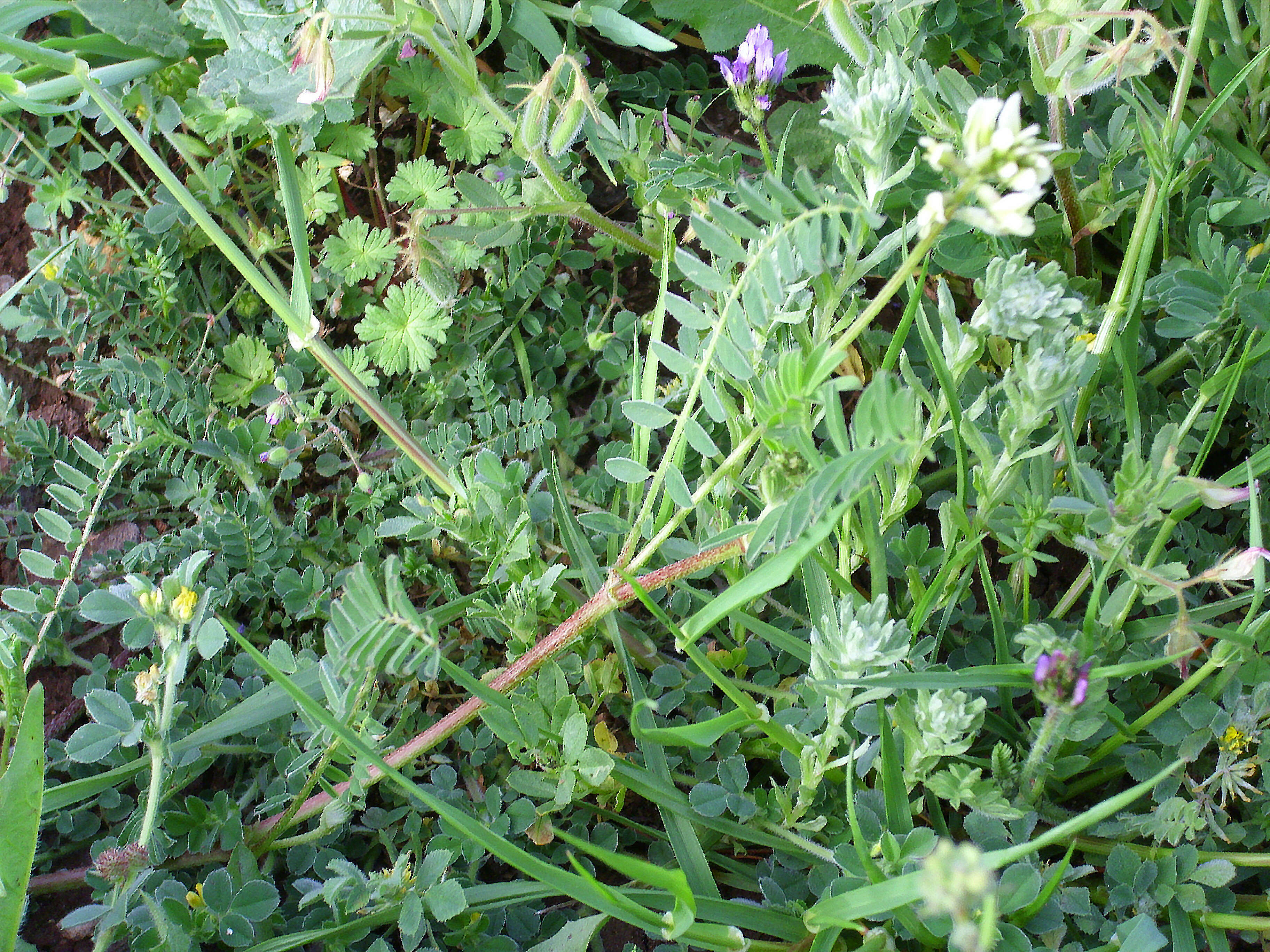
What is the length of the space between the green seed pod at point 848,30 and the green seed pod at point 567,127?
1.52 ft

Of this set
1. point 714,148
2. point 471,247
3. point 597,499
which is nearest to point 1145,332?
point 714,148

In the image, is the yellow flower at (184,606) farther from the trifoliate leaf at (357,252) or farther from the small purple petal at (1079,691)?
the small purple petal at (1079,691)

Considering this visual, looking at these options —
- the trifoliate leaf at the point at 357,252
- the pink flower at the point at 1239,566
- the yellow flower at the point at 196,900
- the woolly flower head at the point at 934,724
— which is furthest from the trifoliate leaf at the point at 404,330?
the pink flower at the point at 1239,566

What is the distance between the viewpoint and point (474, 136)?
2.09 m

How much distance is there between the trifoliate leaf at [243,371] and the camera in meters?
2.07

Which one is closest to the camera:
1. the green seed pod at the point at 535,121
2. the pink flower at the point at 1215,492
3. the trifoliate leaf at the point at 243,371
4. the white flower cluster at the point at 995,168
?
the white flower cluster at the point at 995,168

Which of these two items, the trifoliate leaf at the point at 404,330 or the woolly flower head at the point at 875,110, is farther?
the trifoliate leaf at the point at 404,330

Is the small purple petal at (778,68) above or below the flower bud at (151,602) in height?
below

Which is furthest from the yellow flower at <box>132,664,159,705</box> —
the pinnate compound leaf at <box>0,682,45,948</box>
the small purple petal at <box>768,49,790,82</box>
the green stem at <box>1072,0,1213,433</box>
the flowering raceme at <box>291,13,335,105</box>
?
the green stem at <box>1072,0,1213,433</box>

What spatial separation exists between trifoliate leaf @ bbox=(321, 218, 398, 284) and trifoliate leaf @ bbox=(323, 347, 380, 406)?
181 millimetres

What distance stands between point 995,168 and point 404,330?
134 cm

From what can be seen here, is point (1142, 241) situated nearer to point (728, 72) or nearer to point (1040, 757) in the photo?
point (728, 72)

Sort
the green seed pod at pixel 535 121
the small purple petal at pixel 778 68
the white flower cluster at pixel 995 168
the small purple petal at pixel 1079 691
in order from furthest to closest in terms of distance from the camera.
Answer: the small purple petal at pixel 778 68 → the green seed pod at pixel 535 121 → the small purple petal at pixel 1079 691 → the white flower cluster at pixel 995 168

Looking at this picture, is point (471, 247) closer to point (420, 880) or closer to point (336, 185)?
point (336, 185)
